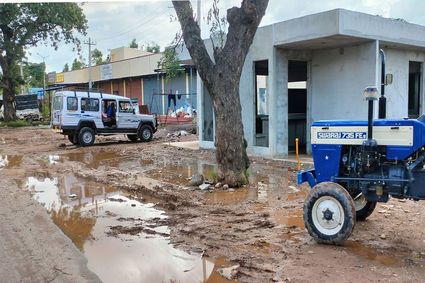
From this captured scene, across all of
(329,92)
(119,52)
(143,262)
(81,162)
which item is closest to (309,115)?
(329,92)

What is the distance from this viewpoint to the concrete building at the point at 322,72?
1252cm

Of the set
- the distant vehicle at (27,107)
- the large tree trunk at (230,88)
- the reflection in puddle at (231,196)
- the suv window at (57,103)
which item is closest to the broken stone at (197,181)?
the large tree trunk at (230,88)

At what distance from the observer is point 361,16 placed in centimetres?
1205

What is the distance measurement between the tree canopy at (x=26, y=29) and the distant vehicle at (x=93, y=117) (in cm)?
1847

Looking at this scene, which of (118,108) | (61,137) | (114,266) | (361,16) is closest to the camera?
(114,266)

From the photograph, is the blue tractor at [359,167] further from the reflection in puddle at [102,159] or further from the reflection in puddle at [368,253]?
the reflection in puddle at [102,159]

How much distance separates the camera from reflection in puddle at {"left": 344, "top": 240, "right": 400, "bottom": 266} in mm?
5413

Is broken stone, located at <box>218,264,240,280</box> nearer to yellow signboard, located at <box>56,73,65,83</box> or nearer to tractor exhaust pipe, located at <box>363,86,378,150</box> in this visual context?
tractor exhaust pipe, located at <box>363,86,378,150</box>

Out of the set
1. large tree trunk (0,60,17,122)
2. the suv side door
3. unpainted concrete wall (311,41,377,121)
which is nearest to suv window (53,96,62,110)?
the suv side door

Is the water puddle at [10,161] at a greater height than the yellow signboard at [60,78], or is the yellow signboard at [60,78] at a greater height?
the yellow signboard at [60,78]

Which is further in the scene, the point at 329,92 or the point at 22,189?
the point at 329,92

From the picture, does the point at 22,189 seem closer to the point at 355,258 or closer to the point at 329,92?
the point at 355,258

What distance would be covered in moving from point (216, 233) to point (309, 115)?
29.5 feet

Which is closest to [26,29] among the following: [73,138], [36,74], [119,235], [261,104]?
[73,138]
